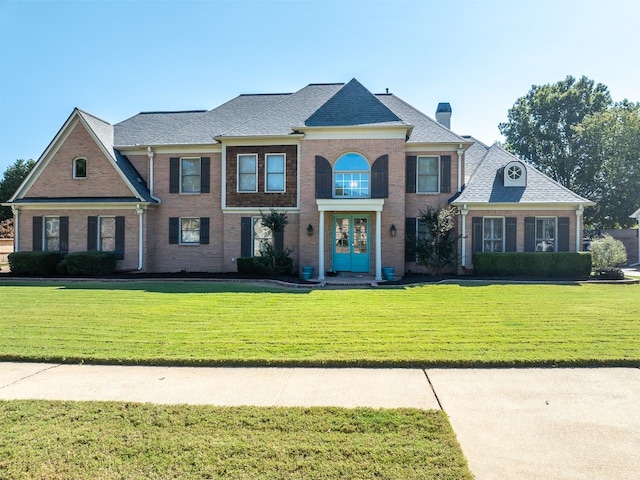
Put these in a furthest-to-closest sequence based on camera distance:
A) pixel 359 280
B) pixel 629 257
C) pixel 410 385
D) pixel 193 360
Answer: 1. pixel 629 257
2. pixel 359 280
3. pixel 193 360
4. pixel 410 385

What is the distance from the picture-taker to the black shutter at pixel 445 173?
18297 millimetres

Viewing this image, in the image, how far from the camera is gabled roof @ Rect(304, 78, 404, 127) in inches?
666

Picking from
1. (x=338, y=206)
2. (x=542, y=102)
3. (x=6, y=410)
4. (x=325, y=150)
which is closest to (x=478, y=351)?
(x=6, y=410)

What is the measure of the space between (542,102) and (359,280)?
125 feet

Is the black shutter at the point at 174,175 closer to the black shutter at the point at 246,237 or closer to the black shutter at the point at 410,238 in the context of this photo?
the black shutter at the point at 246,237

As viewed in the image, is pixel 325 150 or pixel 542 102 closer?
pixel 325 150

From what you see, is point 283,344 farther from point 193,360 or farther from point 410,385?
point 410,385

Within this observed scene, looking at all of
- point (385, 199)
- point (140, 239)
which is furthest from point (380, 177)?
point (140, 239)

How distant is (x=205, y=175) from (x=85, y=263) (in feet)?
21.1

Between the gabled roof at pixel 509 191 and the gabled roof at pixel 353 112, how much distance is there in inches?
191

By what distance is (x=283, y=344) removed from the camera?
6.59m

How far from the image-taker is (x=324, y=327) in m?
7.84

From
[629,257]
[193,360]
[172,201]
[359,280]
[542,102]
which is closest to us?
[193,360]

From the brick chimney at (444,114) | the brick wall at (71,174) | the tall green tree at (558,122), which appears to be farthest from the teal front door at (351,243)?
the tall green tree at (558,122)
